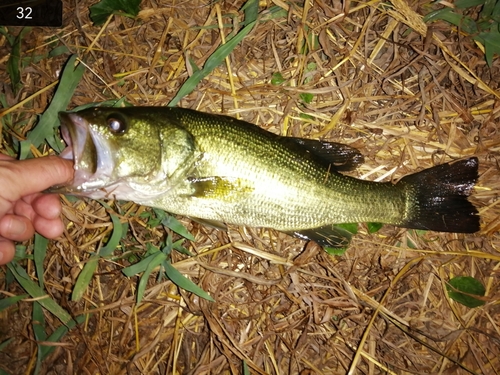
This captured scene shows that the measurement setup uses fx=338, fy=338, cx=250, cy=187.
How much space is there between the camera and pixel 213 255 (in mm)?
2941

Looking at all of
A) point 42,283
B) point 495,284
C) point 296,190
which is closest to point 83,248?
point 42,283

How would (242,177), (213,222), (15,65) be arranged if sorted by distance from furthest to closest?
1. (15,65)
2. (213,222)
3. (242,177)

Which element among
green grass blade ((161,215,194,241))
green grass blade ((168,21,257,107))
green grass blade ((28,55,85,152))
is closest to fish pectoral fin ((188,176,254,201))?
green grass blade ((161,215,194,241))

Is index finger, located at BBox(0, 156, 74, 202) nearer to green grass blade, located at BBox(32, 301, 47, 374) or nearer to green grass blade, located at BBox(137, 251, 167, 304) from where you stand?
green grass blade, located at BBox(137, 251, 167, 304)

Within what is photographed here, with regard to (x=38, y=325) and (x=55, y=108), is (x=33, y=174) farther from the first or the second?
(x=38, y=325)

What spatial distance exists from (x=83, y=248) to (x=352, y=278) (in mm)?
2352

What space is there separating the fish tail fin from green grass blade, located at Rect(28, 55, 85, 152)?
2839 mm

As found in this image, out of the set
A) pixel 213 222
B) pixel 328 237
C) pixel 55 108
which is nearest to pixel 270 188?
pixel 213 222

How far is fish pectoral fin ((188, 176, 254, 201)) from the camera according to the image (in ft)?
7.80

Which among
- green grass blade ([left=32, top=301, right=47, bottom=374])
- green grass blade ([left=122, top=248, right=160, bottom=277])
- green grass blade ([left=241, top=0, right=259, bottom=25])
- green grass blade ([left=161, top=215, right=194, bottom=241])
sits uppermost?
green grass blade ([left=241, top=0, right=259, bottom=25])

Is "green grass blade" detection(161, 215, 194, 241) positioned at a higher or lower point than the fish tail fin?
lower

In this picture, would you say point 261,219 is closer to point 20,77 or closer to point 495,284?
point 495,284

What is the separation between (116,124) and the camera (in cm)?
223

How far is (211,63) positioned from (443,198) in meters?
2.16
